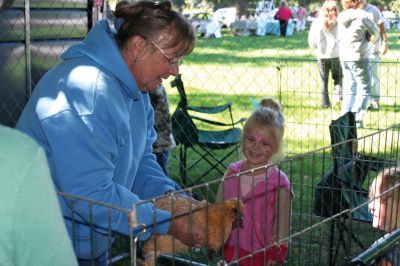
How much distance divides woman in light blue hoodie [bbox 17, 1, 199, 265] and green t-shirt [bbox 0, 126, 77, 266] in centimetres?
52

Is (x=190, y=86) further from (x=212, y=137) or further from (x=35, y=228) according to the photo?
(x=35, y=228)

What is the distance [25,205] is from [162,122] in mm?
3840

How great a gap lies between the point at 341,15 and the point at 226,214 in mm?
6227

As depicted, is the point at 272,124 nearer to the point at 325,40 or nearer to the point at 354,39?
the point at 354,39

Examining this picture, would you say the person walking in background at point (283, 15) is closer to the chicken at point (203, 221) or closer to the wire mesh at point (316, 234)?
the wire mesh at point (316, 234)

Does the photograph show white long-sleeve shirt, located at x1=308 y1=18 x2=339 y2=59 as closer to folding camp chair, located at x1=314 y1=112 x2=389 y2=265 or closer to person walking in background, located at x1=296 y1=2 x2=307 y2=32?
folding camp chair, located at x1=314 y1=112 x2=389 y2=265

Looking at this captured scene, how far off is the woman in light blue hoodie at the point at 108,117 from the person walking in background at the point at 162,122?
257 cm

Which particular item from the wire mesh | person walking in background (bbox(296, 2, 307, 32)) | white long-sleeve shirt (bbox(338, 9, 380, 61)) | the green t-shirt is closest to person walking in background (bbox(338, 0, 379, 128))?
white long-sleeve shirt (bbox(338, 9, 380, 61))

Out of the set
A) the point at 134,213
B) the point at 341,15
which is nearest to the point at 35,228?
the point at 134,213

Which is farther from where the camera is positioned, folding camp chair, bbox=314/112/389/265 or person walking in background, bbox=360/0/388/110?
person walking in background, bbox=360/0/388/110

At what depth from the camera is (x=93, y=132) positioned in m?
1.62

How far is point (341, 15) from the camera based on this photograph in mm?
7590

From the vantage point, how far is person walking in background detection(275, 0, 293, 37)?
20.4 meters

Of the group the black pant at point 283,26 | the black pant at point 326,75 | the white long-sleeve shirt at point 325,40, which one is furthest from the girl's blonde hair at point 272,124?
the black pant at point 283,26
